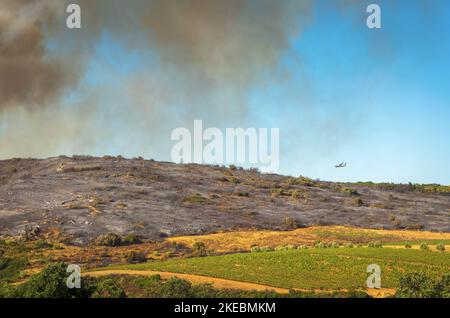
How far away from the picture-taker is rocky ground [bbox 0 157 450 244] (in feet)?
239

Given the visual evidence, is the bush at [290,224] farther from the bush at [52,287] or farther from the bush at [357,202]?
the bush at [52,287]

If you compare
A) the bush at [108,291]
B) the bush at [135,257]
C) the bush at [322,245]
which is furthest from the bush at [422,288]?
the bush at [135,257]

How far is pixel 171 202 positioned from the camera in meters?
87.1

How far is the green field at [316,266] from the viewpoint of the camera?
136 feet

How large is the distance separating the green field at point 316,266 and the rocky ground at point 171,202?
860 inches

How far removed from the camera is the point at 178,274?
43.2 meters

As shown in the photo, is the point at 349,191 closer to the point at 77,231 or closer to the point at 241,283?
the point at 77,231

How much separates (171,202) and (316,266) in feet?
144

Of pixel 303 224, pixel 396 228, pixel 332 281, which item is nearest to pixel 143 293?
pixel 332 281

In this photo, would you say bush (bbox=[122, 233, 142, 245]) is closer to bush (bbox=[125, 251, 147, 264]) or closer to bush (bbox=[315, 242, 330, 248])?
bush (bbox=[125, 251, 147, 264])

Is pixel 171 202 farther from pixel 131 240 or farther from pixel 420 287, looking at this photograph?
pixel 420 287
